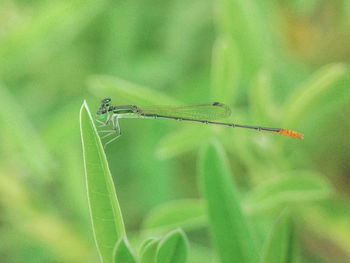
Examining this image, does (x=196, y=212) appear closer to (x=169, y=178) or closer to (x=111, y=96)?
(x=111, y=96)

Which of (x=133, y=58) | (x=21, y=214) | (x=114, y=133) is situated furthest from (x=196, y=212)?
(x=133, y=58)

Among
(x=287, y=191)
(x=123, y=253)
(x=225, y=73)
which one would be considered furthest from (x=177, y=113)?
(x=123, y=253)

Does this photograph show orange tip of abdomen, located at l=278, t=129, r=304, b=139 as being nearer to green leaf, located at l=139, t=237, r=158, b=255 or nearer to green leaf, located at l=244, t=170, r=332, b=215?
green leaf, located at l=244, t=170, r=332, b=215

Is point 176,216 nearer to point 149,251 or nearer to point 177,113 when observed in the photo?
point 177,113

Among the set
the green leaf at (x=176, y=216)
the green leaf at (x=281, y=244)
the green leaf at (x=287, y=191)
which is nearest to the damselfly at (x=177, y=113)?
the green leaf at (x=287, y=191)

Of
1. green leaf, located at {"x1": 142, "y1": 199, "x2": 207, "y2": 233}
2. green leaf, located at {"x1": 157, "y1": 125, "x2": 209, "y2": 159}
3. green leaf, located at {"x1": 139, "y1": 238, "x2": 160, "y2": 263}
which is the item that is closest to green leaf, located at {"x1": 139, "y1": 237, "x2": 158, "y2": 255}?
green leaf, located at {"x1": 139, "y1": 238, "x2": 160, "y2": 263}

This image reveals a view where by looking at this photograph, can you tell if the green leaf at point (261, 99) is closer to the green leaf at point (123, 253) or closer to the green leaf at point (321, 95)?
the green leaf at point (321, 95)
